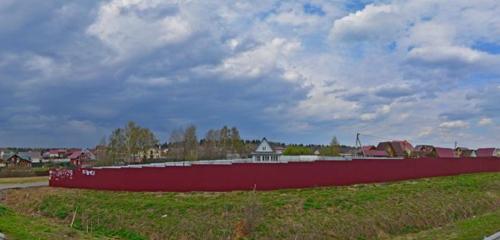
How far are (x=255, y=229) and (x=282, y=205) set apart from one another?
2907 mm

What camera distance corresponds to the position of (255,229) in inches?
798

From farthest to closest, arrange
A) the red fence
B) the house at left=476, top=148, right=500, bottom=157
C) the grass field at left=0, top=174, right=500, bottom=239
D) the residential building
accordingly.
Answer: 1. the house at left=476, top=148, right=500, bottom=157
2. the residential building
3. the red fence
4. the grass field at left=0, top=174, right=500, bottom=239

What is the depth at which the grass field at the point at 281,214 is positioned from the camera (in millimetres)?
20141

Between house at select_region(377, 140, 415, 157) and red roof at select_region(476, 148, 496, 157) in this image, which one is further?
house at select_region(377, 140, 415, 157)

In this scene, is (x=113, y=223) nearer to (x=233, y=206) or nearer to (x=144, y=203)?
(x=144, y=203)

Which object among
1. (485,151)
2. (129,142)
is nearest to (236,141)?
(129,142)

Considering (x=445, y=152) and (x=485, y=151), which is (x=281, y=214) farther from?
(x=485, y=151)

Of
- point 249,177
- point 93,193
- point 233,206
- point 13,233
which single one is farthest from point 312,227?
point 93,193

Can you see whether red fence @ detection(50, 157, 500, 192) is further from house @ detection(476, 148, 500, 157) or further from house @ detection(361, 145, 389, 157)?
house @ detection(476, 148, 500, 157)

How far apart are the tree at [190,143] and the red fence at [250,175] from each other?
62277mm

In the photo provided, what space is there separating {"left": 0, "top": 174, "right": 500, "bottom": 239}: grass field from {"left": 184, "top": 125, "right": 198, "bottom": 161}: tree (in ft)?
223

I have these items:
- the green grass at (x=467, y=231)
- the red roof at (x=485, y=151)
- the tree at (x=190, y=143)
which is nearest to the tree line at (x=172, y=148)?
the tree at (x=190, y=143)

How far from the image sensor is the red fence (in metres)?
27.1

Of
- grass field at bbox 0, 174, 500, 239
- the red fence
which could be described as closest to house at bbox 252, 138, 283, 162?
the red fence
